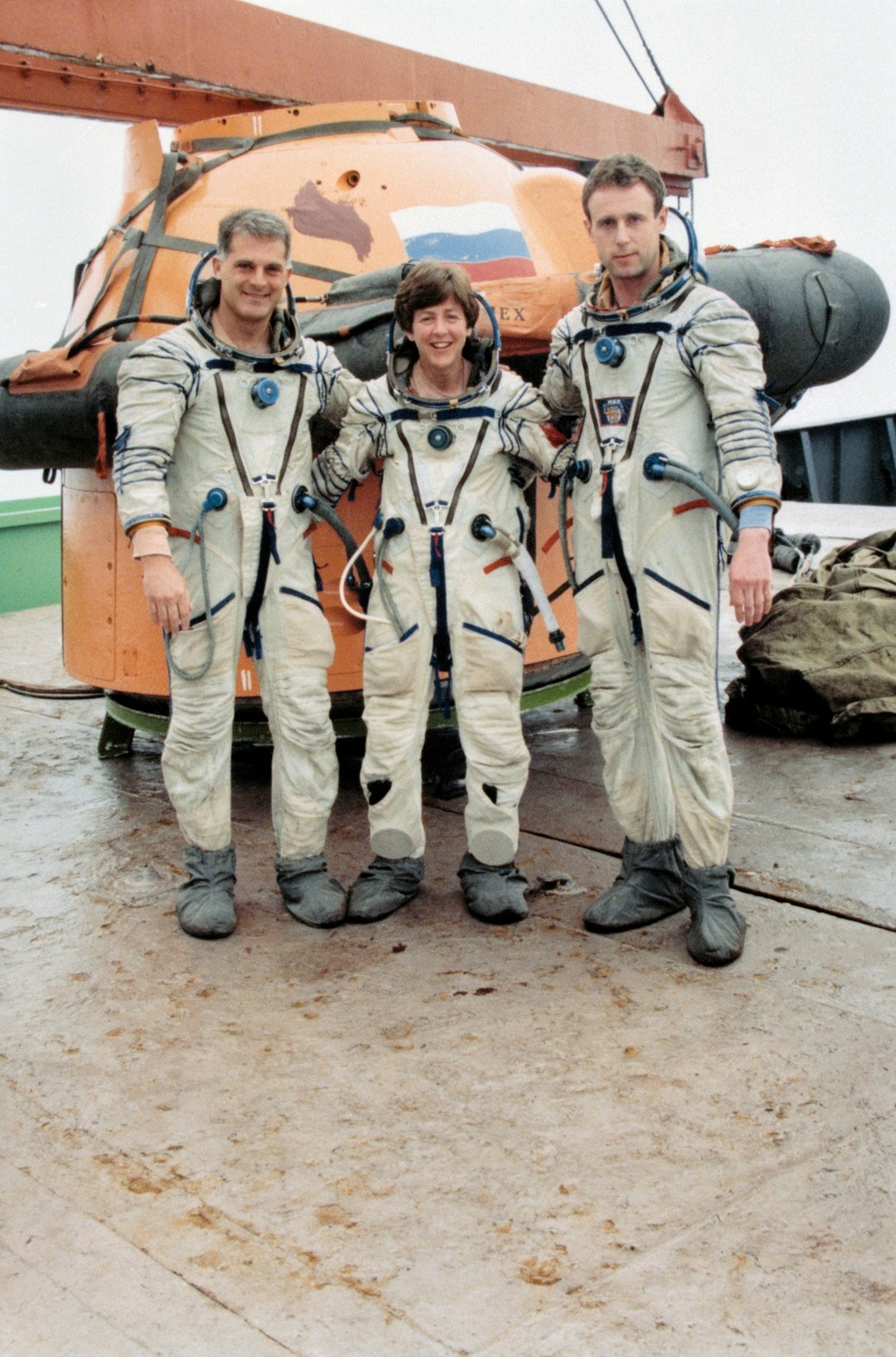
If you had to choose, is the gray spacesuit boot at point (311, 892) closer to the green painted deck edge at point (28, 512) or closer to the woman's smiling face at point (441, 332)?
the woman's smiling face at point (441, 332)

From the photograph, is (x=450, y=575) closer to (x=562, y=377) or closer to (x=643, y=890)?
(x=562, y=377)

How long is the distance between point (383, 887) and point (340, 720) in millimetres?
1054

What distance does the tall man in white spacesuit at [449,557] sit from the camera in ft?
10.2

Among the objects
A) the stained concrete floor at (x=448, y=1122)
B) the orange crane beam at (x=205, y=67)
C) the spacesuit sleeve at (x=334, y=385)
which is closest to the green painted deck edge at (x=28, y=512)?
the orange crane beam at (x=205, y=67)

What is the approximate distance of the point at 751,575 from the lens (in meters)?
2.77

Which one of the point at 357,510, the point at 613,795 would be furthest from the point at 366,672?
the point at 357,510

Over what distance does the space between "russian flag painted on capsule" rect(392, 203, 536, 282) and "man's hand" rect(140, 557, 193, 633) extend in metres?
1.72

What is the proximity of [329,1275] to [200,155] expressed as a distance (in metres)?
3.84

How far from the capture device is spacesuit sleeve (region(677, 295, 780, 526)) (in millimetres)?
2789

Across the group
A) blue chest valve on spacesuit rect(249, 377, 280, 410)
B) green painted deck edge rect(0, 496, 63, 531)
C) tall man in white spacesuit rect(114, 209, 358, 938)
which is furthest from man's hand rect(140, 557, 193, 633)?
green painted deck edge rect(0, 496, 63, 531)

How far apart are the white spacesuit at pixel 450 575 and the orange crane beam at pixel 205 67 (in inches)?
97.8

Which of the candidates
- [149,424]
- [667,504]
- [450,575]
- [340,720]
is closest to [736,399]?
[667,504]

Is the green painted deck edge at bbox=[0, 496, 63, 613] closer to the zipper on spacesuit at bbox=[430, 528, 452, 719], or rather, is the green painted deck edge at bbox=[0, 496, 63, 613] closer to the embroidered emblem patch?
the zipper on spacesuit at bbox=[430, 528, 452, 719]

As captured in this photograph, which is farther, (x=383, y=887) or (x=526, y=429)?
(x=383, y=887)
